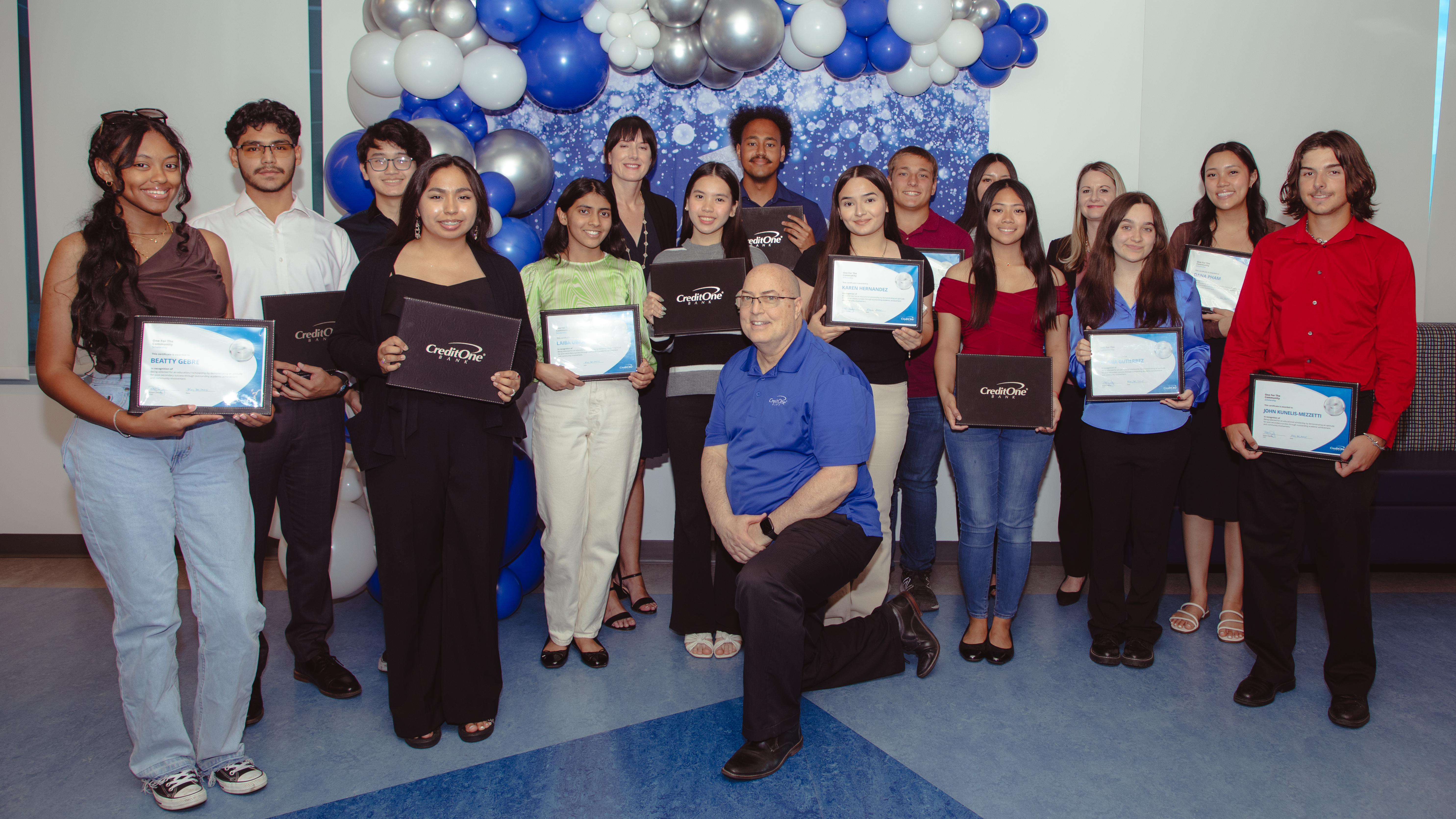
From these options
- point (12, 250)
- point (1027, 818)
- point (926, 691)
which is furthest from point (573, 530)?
point (12, 250)

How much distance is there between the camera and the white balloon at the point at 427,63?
3719 millimetres

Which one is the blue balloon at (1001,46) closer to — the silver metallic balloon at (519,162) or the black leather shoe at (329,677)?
the silver metallic balloon at (519,162)

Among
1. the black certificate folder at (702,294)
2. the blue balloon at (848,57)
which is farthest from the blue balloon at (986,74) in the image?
the black certificate folder at (702,294)

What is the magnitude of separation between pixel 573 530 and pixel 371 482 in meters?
0.80

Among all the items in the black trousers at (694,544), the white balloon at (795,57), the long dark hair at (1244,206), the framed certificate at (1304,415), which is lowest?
the black trousers at (694,544)

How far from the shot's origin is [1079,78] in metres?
4.64

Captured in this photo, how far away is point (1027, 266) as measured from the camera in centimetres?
323

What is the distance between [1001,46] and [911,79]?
0.45 m

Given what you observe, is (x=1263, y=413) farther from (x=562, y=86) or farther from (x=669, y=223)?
(x=562, y=86)

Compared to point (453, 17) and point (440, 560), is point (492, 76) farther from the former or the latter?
point (440, 560)

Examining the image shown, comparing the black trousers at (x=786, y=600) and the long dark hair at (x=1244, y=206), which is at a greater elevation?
the long dark hair at (x=1244, y=206)

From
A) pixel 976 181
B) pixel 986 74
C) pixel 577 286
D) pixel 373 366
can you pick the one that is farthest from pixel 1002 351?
pixel 373 366

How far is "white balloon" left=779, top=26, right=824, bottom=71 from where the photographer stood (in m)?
4.18

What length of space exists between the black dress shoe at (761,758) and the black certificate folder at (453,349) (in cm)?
128
